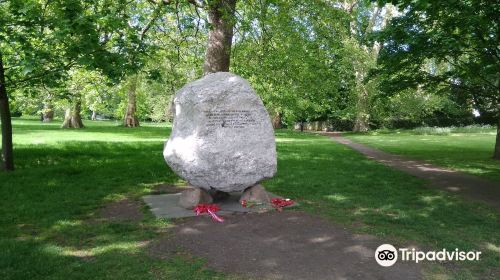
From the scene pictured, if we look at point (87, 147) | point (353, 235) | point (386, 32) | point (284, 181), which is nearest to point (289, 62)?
point (386, 32)

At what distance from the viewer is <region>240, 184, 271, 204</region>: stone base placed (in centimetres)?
830

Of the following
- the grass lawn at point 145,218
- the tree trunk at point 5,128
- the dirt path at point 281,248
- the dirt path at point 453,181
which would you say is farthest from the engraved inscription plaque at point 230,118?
the tree trunk at point 5,128

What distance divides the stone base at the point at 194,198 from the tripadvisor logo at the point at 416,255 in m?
3.53

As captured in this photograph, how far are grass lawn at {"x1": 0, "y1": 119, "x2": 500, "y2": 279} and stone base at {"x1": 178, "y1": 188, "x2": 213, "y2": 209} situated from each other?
0.90 metres

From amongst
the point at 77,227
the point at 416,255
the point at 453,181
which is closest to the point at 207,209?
the point at 77,227

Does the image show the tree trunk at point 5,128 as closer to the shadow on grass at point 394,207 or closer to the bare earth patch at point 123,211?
the bare earth patch at point 123,211

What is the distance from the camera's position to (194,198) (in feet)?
26.7

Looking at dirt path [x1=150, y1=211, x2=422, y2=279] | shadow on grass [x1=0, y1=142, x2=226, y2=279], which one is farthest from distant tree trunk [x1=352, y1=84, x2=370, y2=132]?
dirt path [x1=150, y1=211, x2=422, y2=279]

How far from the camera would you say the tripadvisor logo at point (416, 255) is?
553 cm

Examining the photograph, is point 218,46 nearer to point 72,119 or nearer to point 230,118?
point 230,118

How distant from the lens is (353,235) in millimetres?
6535

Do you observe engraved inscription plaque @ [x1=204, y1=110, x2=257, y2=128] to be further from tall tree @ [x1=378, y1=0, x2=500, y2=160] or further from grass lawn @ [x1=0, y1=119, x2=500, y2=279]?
tall tree @ [x1=378, y1=0, x2=500, y2=160]

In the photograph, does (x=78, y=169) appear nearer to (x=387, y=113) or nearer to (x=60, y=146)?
(x=60, y=146)

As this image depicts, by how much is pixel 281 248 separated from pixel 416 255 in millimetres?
1776
